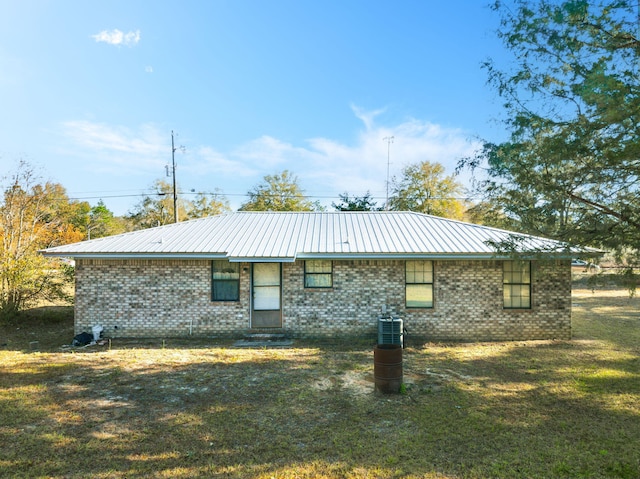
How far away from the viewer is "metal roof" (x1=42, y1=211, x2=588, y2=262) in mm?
10828

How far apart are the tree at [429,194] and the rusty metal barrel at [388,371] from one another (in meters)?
31.9

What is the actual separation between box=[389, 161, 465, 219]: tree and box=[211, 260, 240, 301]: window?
28555 millimetres

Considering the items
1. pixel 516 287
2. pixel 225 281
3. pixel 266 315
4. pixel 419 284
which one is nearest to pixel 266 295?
pixel 266 315

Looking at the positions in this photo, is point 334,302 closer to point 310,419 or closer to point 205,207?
point 310,419

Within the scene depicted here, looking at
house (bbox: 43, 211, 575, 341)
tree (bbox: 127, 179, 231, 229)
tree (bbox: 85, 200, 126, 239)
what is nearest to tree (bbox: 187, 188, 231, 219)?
tree (bbox: 127, 179, 231, 229)

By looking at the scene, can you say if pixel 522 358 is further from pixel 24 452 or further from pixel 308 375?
pixel 24 452

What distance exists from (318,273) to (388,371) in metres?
4.95

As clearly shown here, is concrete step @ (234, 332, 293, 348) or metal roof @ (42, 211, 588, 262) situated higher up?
metal roof @ (42, 211, 588, 262)

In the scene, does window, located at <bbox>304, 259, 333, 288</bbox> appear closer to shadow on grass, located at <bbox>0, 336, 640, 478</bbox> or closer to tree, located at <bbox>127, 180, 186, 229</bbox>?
shadow on grass, located at <bbox>0, 336, 640, 478</bbox>

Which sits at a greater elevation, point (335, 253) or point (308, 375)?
point (335, 253)

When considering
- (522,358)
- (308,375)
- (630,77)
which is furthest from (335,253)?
(630,77)

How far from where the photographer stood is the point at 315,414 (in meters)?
5.93

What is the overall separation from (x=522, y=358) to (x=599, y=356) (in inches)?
84.2

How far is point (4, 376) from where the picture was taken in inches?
310
